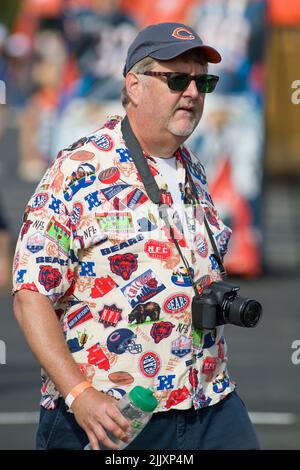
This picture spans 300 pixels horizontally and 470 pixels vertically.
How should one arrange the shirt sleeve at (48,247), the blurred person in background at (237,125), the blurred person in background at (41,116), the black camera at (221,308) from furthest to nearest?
1. the blurred person in background at (41,116)
2. the blurred person in background at (237,125)
3. the black camera at (221,308)
4. the shirt sleeve at (48,247)

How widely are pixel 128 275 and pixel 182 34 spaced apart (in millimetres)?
822

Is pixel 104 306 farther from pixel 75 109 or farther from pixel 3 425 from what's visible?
pixel 75 109

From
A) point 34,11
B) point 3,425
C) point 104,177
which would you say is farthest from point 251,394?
point 34,11

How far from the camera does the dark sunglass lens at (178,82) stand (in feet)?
13.1

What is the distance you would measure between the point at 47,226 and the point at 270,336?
20.6ft

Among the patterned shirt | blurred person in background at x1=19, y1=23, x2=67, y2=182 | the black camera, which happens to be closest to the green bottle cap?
the patterned shirt

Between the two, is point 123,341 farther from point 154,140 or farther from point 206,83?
point 206,83

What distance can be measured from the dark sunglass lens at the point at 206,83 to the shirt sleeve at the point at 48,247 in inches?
22.1

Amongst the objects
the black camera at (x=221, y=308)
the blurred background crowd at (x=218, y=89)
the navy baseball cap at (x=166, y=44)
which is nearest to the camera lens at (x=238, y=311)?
the black camera at (x=221, y=308)

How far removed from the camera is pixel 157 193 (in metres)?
3.95

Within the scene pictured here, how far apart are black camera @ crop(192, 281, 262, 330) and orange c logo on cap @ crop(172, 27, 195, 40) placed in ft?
2.69

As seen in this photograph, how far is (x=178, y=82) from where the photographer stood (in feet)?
13.1

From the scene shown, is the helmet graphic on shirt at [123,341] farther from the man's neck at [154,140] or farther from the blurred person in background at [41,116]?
the blurred person in background at [41,116]
